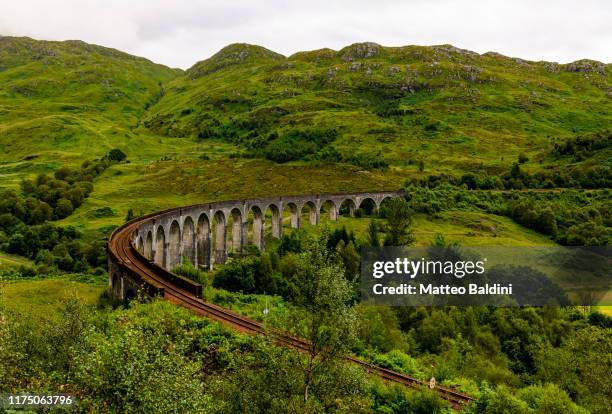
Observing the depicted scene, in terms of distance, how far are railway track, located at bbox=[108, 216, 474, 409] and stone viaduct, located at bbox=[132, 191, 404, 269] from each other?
355 centimetres

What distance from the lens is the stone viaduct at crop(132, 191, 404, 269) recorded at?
6162 centimetres

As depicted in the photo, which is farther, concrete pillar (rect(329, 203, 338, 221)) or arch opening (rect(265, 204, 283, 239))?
concrete pillar (rect(329, 203, 338, 221))

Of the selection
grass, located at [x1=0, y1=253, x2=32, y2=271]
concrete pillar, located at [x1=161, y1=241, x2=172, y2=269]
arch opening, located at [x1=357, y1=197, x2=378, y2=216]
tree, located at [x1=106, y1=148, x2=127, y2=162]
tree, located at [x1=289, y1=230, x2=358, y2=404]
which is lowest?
grass, located at [x1=0, y1=253, x2=32, y2=271]

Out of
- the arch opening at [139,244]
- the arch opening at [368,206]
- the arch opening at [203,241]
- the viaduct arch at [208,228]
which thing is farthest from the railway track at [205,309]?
the arch opening at [368,206]

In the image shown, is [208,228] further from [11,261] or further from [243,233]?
[11,261]

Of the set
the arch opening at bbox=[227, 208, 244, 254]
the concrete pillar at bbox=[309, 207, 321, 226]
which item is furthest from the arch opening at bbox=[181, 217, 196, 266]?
the concrete pillar at bbox=[309, 207, 321, 226]

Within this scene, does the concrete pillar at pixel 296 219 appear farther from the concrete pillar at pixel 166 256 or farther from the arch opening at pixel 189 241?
the concrete pillar at pixel 166 256

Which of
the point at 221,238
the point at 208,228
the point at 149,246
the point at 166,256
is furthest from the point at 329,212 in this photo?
the point at 149,246

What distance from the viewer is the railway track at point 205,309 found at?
2317 cm

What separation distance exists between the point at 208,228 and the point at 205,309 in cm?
4236

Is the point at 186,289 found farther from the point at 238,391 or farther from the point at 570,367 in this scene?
the point at 570,367

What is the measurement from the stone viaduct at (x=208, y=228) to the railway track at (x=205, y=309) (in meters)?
3.55

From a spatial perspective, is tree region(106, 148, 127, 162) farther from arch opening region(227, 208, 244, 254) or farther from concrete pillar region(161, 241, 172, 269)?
concrete pillar region(161, 241, 172, 269)

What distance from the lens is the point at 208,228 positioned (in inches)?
2931
